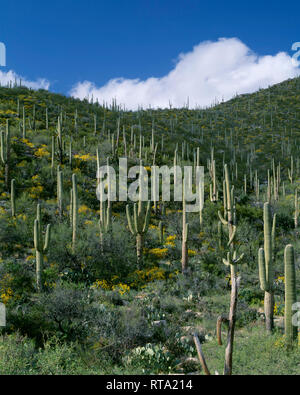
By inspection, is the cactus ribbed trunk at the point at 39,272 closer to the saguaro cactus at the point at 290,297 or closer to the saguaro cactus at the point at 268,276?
the saguaro cactus at the point at 268,276

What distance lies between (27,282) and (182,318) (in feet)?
17.6

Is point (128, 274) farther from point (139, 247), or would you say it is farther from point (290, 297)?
point (290, 297)

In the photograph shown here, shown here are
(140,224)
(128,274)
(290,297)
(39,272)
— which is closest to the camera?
(290,297)

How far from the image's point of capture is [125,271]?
39.1 ft

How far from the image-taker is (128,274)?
1180 cm

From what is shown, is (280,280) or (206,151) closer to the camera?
(280,280)

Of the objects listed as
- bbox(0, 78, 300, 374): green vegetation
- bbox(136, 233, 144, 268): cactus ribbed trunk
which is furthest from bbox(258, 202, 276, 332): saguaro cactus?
bbox(136, 233, 144, 268): cactus ribbed trunk

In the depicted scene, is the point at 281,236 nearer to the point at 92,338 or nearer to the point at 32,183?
the point at 92,338

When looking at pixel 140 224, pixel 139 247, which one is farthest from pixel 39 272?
pixel 140 224

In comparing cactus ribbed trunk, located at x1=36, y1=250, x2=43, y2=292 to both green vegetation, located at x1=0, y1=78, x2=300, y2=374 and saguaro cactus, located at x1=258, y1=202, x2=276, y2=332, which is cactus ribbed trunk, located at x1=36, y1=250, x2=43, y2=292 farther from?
saguaro cactus, located at x1=258, y1=202, x2=276, y2=332

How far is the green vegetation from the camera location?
241 inches

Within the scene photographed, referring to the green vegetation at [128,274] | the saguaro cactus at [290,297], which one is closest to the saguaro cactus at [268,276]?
the green vegetation at [128,274]

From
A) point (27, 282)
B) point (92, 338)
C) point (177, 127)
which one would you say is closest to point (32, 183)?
point (27, 282)
